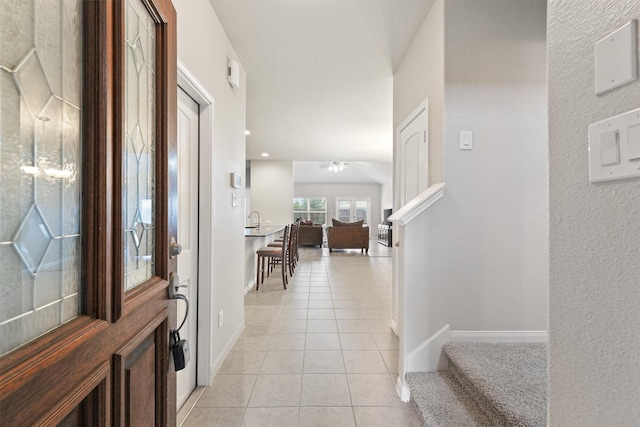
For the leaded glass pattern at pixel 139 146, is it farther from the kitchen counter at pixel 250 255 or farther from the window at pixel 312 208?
the window at pixel 312 208

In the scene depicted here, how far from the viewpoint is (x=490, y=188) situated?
1.86 meters

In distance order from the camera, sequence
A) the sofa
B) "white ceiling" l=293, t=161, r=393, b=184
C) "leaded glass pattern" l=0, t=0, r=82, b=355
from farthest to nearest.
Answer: "white ceiling" l=293, t=161, r=393, b=184 < the sofa < "leaded glass pattern" l=0, t=0, r=82, b=355

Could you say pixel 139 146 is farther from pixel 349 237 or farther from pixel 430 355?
pixel 349 237

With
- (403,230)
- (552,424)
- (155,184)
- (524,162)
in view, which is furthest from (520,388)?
(155,184)

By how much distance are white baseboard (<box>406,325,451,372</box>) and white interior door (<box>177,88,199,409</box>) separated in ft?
4.55

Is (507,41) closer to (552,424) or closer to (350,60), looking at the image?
(350,60)

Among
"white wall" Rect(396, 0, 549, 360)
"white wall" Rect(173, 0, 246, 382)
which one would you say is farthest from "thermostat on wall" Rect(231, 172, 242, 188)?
"white wall" Rect(396, 0, 549, 360)

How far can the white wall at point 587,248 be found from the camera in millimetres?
565

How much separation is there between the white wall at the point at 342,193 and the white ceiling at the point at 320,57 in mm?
8977

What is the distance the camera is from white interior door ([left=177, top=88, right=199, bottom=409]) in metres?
1.73

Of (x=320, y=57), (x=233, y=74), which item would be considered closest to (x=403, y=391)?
(x=233, y=74)

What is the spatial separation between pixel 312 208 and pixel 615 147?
1357cm

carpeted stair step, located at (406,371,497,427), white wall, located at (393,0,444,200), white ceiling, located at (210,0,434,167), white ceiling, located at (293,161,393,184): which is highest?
white ceiling, located at (293,161,393,184)

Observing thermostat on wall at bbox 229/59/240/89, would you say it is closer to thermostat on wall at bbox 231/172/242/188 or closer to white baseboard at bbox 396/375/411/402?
thermostat on wall at bbox 231/172/242/188
